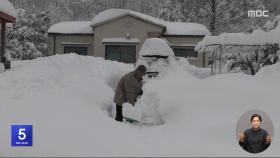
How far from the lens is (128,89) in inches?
400

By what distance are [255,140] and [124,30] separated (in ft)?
82.2

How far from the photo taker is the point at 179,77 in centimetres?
1688

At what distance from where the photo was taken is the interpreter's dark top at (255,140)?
6078 millimetres

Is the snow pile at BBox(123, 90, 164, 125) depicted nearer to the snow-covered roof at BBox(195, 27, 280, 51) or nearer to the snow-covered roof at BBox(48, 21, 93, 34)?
the snow-covered roof at BBox(195, 27, 280, 51)

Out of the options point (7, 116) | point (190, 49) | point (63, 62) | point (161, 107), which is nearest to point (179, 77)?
point (63, 62)

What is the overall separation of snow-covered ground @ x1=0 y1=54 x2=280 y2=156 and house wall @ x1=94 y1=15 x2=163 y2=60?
15313 mm

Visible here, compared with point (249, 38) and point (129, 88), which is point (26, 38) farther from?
point (129, 88)

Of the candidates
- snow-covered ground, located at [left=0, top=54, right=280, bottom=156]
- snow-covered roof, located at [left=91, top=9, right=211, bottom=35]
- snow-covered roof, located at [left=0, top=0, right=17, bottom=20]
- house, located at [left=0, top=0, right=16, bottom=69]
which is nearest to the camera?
snow-covered ground, located at [left=0, top=54, right=280, bottom=156]

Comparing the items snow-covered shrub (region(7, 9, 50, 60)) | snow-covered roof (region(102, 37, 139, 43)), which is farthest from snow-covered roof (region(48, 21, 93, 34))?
snow-covered shrub (region(7, 9, 50, 60))

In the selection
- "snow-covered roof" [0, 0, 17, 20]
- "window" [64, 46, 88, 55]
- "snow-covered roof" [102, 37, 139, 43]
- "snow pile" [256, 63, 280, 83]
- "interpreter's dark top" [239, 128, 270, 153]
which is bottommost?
"interpreter's dark top" [239, 128, 270, 153]

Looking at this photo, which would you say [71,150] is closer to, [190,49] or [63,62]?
[63,62]

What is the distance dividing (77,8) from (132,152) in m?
53.5

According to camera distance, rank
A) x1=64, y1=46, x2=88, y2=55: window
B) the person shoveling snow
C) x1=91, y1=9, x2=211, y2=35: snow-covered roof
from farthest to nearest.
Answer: x1=64, y1=46, x2=88, y2=55: window
x1=91, y1=9, x2=211, y2=35: snow-covered roof
the person shoveling snow

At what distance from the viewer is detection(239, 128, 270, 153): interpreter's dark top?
6.08 metres
